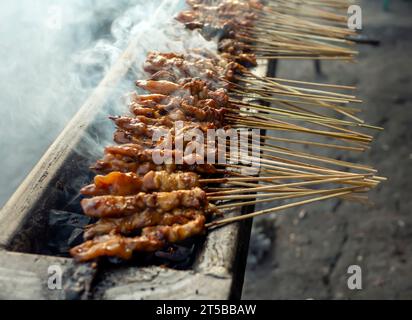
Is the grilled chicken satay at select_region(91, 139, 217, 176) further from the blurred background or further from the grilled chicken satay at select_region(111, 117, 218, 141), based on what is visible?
the blurred background

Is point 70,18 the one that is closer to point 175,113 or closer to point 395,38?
point 175,113

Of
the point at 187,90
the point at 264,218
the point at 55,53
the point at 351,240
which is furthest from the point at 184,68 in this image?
the point at 351,240

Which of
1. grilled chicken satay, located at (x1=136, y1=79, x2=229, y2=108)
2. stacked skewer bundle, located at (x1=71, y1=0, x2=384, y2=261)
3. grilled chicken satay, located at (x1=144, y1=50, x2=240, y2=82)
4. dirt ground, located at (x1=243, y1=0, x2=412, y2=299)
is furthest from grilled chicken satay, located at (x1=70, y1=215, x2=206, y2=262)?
dirt ground, located at (x1=243, y1=0, x2=412, y2=299)

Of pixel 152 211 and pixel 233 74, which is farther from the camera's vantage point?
pixel 233 74

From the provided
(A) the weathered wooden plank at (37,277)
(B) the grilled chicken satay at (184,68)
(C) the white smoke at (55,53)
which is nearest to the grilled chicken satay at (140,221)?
(A) the weathered wooden plank at (37,277)

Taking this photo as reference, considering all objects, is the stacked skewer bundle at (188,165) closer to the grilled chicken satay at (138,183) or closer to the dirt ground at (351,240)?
the grilled chicken satay at (138,183)
